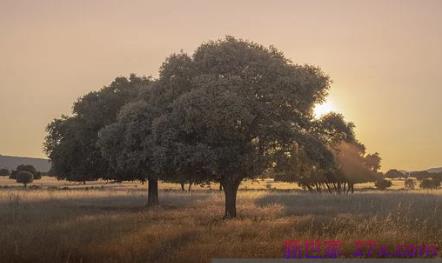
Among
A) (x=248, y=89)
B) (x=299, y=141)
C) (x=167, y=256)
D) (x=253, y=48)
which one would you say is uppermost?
(x=253, y=48)

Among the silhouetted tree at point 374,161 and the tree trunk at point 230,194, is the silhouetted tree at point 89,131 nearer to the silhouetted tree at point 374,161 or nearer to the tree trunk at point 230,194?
the tree trunk at point 230,194

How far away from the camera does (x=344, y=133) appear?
27328mm

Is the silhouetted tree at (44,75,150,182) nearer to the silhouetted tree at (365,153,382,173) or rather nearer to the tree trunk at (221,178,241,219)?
the tree trunk at (221,178,241,219)

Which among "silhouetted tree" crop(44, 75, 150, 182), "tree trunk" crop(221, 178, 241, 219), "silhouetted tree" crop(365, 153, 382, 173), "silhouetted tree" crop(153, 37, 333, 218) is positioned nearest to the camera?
"silhouetted tree" crop(153, 37, 333, 218)

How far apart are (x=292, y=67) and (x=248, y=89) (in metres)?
2.92

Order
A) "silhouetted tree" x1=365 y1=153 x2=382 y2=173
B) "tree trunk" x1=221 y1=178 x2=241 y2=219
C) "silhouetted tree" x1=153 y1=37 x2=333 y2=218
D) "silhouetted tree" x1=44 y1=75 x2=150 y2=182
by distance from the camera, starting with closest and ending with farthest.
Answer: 1. "silhouetted tree" x1=153 y1=37 x2=333 y2=218
2. "tree trunk" x1=221 y1=178 x2=241 y2=219
3. "silhouetted tree" x1=44 y1=75 x2=150 y2=182
4. "silhouetted tree" x1=365 y1=153 x2=382 y2=173

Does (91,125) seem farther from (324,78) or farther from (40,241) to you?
(40,241)

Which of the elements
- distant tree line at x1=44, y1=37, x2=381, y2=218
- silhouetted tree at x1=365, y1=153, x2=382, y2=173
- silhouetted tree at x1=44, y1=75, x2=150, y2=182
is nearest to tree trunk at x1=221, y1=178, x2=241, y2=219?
distant tree line at x1=44, y1=37, x2=381, y2=218

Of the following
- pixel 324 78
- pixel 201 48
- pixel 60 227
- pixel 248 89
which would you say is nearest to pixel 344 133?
pixel 324 78

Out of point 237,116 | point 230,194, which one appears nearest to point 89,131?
point 230,194

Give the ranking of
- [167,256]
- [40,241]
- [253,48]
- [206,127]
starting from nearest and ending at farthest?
[167,256] → [40,241] → [206,127] → [253,48]

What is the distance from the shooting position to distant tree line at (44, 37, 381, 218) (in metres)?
23.1

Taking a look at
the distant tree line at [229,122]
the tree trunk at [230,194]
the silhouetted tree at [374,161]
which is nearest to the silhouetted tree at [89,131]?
the distant tree line at [229,122]

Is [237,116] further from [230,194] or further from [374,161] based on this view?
[374,161]
